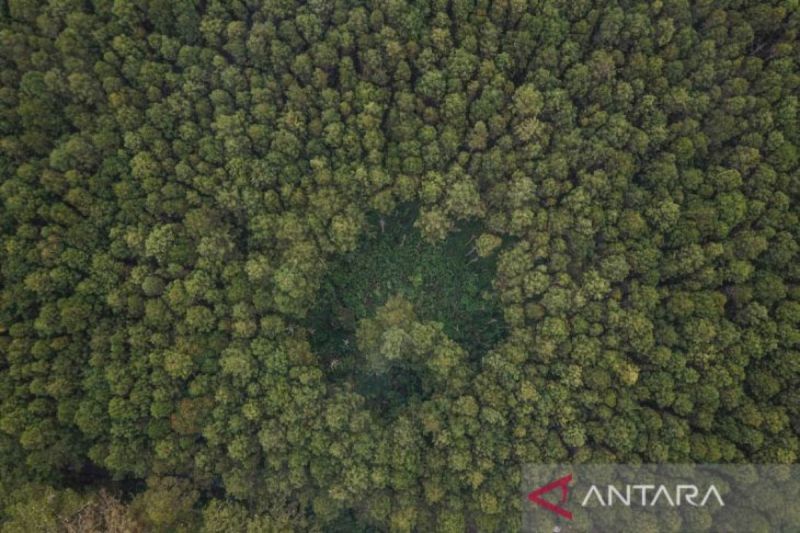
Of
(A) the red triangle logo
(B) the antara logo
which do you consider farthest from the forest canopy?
(B) the antara logo

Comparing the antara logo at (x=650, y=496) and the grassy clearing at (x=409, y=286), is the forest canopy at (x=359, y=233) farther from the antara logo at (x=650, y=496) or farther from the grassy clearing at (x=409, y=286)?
the grassy clearing at (x=409, y=286)

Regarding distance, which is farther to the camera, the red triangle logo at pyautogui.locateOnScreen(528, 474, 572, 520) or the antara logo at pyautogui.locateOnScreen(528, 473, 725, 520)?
the red triangle logo at pyautogui.locateOnScreen(528, 474, 572, 520)

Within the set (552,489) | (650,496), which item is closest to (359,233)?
(552,489)

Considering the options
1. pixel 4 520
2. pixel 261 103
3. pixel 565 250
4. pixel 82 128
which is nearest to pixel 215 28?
pixel 261 103

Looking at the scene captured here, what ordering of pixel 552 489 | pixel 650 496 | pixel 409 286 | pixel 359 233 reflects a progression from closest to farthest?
1. pixel 650 496
2. pixel 552 489
3. pixel 359 233
4. pixel 409 286

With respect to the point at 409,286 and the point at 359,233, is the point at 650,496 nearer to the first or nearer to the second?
the point at 409,286

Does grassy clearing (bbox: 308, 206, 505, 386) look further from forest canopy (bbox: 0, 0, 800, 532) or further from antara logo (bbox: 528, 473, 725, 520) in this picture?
antara logo (bbox: 528, 473, 725, 520)

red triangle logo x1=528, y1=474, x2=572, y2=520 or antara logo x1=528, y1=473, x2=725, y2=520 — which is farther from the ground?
antara logo x1=528, y1=473, x2=725, y2=520
